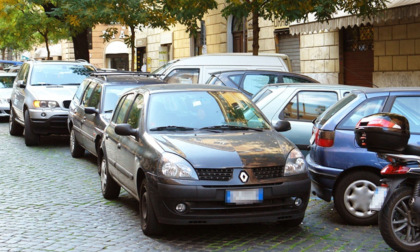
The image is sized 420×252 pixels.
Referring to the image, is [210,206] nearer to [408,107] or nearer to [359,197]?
[359,197]

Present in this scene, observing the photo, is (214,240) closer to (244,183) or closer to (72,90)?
(244,183)

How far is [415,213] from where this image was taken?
19.9ft

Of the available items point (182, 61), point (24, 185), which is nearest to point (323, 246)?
point (24, 185)

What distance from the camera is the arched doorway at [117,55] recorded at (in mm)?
52572

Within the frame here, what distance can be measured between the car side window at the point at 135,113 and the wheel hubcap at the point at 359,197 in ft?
7.87

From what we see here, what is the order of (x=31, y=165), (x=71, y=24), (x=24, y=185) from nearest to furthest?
(x=24, y=185), (x=31, y=165), (x=71, y=24)

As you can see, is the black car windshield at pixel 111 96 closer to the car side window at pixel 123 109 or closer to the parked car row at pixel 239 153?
the parked car row at pixel 239 153

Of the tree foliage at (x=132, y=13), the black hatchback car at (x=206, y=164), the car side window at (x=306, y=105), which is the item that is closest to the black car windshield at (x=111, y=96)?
the car side window at (x=306, y=105)

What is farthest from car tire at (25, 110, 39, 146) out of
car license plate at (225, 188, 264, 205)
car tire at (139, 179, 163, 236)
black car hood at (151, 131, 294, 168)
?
car license plate at (225, 188, 264, 205)

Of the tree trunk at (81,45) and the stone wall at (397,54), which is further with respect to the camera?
the tree trunk at (81,45)

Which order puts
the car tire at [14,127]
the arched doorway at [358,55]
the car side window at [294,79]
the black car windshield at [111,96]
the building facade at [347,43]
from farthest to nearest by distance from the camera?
the arched doorway at [358,55] → the building facade at [347,43] → the car tire at [14,127] → the car side window at [294,79] → the black car windshield at [111,96]

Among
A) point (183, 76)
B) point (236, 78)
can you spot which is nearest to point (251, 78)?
point (236, 78)

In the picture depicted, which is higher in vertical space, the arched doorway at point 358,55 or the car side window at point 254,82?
the arched doorway at point 358,55

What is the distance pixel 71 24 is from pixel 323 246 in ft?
65.4
